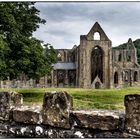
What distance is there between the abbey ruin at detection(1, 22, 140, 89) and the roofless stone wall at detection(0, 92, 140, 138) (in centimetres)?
8522

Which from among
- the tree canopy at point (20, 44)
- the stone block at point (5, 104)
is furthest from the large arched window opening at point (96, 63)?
the stone block at point (5, 104)

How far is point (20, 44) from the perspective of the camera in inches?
1383

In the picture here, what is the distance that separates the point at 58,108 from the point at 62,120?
0.19 m

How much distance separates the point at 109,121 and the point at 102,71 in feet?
300

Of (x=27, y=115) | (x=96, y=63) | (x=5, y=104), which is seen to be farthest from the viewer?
(x=96, y=63)

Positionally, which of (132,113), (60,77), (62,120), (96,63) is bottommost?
(62,120)

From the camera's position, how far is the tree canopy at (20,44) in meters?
33.8

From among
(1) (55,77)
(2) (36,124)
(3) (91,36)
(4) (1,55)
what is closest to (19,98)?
(2) (36,124)

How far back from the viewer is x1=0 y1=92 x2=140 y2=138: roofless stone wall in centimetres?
607

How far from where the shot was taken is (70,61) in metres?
108

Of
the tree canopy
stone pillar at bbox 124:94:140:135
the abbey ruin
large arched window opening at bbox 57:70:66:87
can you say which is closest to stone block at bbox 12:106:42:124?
stone pillar at bbox 124:94:140:135

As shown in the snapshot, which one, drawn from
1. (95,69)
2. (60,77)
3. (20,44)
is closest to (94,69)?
(95,69)

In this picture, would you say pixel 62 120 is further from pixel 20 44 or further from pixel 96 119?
pixel 20 44

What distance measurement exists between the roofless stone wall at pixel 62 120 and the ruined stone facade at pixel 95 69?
85.3 metres
